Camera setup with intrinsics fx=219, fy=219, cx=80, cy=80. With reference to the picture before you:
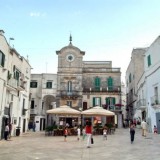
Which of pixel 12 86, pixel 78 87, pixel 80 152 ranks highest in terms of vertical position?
pixel 78 87

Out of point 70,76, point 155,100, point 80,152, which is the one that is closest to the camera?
point 80,152

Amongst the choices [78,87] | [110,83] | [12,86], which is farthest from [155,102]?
[78,87]

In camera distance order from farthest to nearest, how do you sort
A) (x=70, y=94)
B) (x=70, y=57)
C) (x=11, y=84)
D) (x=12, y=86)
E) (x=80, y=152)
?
1. (x=70, y=57)
2. (x=70, y=94)
3. (x=12, y=86)
4. (x=11, y=84)
5. (x=80, y=152)

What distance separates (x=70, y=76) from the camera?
40.5m

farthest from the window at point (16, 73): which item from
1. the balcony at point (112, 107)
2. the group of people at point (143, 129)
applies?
the balcony at point (112, 107)

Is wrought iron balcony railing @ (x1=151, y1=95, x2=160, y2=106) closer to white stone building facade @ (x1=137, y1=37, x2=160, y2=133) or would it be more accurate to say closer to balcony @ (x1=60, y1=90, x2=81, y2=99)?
white stone building facade @ (x1=137, y1=37, x2=160, y2=133)

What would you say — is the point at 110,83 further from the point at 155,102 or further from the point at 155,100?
the point at 155,102

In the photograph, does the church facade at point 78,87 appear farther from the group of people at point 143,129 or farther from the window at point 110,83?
the group of people at point 143,129

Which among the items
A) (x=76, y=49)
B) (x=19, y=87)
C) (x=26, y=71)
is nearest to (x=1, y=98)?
(x=19, y=87)

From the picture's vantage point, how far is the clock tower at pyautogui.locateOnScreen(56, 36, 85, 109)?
39656 mm

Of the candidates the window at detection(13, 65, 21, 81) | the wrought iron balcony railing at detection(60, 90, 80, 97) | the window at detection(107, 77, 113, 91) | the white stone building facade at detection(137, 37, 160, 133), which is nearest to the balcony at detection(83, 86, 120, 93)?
the window at detection(107, 77, 113, 91)

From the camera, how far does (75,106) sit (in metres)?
39.4

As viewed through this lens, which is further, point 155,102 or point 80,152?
point 155,102

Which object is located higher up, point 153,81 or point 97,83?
point 97,83
